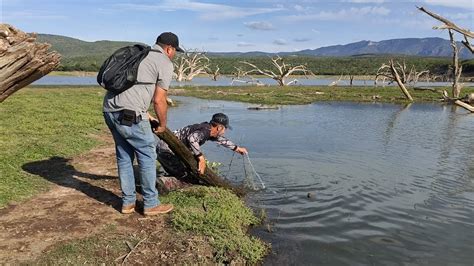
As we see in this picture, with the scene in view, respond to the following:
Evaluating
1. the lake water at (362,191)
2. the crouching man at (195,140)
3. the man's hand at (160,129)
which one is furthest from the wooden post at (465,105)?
the crouching man at (195,140)

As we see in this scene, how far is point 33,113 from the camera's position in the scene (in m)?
18.3

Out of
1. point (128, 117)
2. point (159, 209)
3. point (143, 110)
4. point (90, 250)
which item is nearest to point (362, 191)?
point (159, 209)

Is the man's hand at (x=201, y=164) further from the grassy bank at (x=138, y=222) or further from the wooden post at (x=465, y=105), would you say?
the wooden post at (x=465, y=105)

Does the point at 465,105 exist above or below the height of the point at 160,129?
above

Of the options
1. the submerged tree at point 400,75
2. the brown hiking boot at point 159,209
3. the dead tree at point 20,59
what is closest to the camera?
the dead tree at point 20,59

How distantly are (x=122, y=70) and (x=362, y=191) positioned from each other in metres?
6.58

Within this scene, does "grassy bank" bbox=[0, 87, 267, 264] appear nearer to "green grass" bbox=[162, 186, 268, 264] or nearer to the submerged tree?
"green grass" bbox=[162, 186, 268, 264]

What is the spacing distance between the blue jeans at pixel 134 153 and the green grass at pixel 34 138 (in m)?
2.02

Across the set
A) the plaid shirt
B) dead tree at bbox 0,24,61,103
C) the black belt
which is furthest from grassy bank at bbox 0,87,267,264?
dead tree at bbox 0,24,61,103

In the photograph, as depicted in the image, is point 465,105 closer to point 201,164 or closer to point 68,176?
point 201,164

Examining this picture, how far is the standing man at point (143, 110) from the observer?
6.66 metres

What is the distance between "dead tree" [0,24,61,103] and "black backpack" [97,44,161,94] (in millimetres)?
733

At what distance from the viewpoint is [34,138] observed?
41.9 ft

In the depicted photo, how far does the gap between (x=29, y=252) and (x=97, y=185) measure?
Result: 3.17 metres
